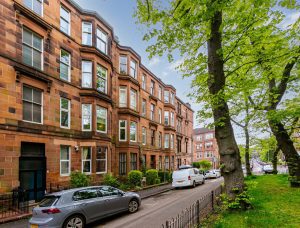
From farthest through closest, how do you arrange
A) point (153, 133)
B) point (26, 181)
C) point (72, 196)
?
point (153, 133)
point (26, 181)
point (72, 196)

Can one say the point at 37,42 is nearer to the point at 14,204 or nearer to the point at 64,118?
the point at 64,118

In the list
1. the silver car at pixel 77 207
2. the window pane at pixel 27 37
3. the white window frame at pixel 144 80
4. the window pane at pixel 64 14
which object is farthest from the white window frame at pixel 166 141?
the window pane at pixel 27 37

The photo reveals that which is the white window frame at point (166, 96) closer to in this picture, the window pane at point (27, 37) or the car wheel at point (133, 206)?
the window pane at point (27, 37)

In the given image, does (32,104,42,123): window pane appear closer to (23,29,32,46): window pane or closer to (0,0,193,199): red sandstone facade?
(0,0,193,199): red sandstone facade

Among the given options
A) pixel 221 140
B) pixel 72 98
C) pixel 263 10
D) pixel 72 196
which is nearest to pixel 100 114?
pixel 72 98

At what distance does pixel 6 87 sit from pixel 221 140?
11.3 metres

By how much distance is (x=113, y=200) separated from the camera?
35.0 ft

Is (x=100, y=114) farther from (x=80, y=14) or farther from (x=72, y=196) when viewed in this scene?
(x=72, y=196)

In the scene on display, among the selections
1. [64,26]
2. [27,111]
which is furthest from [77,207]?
[64,26]

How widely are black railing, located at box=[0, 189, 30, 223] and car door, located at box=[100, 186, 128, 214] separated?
14.1ft

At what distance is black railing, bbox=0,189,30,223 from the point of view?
11.1 metres

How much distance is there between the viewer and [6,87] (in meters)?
12.2

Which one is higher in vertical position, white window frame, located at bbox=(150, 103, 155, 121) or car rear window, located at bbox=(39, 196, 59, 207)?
white window frame, located at bbox=(150, 103, 155, 121)

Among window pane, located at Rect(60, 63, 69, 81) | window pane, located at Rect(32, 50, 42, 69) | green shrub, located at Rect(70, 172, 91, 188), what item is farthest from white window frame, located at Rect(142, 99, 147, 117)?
window pane, located at Rect(32, 50, 42, 69)
